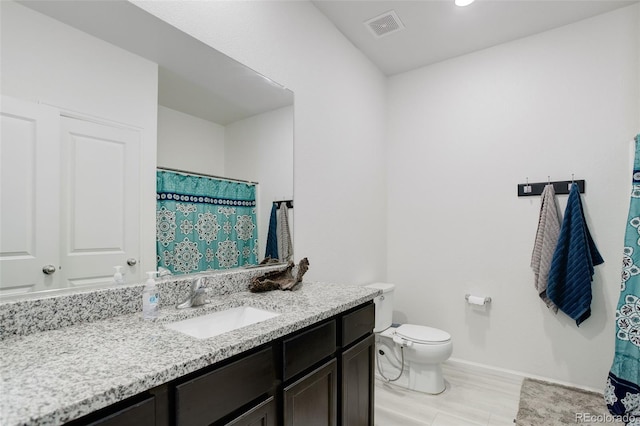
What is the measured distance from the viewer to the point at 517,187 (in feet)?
8.82

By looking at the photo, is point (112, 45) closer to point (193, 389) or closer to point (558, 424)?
point (193, 389)

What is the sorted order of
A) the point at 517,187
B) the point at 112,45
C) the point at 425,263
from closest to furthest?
the point at 112,45 → the point at 517,187 → the point at 425,263

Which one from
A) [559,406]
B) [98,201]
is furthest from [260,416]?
[559,406]

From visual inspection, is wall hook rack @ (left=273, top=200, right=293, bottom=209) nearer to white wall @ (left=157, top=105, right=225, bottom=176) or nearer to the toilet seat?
white wall @ (left=157, top=105, right=225, bottom=176)

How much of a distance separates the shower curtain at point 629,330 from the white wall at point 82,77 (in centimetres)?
267

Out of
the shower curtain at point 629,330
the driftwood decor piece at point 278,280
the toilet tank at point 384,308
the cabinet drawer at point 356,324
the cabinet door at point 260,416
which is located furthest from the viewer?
the toilet tank at point 384,308

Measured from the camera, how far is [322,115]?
7.76 ft

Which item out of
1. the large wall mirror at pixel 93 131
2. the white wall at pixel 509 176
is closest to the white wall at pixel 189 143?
the large wall mirror at pixel 93 131

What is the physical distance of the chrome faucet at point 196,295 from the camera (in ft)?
4.44

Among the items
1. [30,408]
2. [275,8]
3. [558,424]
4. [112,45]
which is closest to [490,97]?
[275,8]

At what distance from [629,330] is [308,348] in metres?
2.07

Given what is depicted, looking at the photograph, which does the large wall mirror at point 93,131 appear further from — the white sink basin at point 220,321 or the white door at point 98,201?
the white sink basin at point 220,321

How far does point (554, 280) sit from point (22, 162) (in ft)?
Result: 10.1

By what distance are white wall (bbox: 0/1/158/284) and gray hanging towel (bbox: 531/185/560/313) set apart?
105 inches
